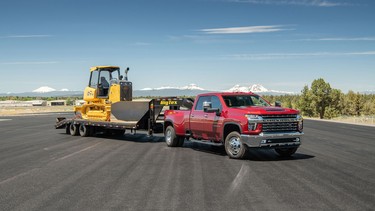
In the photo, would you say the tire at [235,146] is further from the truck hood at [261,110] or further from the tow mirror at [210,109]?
the tow mirror at [210,109]

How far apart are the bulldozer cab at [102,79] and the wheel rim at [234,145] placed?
33.5ft

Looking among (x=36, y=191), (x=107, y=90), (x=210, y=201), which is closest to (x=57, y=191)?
(x=36, y=191)

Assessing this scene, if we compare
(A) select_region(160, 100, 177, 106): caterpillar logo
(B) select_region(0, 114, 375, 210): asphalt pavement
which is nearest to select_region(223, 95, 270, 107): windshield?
(B) select_region(0, 114, 375, 210): asphalt pavement

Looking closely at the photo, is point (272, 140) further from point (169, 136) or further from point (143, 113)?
point (143, 113)

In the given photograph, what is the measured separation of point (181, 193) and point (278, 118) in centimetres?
529

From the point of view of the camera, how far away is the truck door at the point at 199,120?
13.6m

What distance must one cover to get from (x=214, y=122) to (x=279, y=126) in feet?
7.09

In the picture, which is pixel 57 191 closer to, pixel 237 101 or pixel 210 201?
pixel 210 201

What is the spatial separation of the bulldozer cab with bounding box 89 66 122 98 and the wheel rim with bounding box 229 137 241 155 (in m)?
10.2

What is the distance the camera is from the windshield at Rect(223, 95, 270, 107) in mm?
13034

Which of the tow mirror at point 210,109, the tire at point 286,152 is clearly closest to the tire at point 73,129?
the tow mirror at point 210,109

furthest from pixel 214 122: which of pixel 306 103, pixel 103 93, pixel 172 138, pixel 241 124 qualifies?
pixel 306 103

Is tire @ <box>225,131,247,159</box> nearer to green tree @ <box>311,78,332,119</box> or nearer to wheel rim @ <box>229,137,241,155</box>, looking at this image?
wheel rim @ <box>229,137,241,155</box>

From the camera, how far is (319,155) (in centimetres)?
1309
